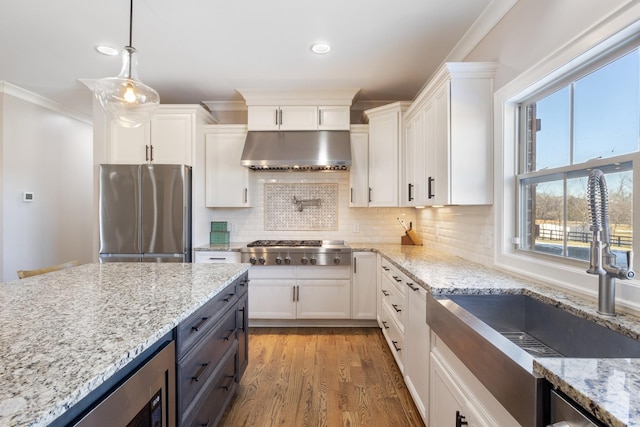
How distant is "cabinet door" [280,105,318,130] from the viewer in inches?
133

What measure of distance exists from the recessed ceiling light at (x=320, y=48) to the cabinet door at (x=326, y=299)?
2265 mm

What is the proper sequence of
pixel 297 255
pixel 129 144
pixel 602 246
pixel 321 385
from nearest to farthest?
pixel 602 246
pixel 321 385
pixel 297 255
pixel 129 144

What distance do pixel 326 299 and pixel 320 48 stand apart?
248 cm

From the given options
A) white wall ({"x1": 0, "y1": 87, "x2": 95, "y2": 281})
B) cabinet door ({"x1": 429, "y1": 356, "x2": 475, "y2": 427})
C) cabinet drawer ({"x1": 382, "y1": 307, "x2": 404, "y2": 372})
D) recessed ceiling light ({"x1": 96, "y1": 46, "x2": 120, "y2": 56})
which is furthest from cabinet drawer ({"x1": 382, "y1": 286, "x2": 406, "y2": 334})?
white wall ({"x1": 0, "y1": 87, "x2": 95, "y2": 281})

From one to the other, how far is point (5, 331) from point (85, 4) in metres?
2.23

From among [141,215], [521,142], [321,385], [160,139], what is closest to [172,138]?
[160,139]

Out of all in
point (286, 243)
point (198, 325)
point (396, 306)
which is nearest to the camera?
point (198, 325)

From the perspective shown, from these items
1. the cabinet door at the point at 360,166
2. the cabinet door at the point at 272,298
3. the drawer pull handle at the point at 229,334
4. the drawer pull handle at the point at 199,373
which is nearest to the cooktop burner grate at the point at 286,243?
the cabinet door at the point at 272,298

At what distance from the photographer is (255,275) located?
10.6 ft

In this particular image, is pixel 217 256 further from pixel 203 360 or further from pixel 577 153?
pixel 577 153

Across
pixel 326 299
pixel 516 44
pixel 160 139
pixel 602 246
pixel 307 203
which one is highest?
pixel 516 44

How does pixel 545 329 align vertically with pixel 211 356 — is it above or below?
above

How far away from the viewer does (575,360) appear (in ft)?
2.57

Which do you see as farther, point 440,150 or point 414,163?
point 414,163
